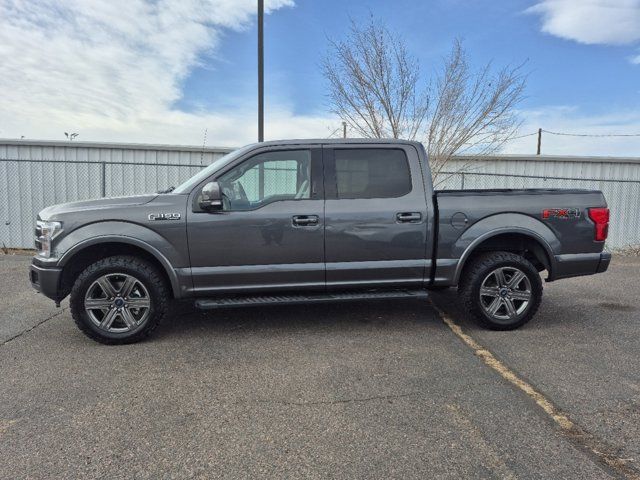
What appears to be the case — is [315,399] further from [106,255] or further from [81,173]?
[81,173]

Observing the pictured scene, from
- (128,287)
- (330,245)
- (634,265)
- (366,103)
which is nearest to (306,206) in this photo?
(330,245)

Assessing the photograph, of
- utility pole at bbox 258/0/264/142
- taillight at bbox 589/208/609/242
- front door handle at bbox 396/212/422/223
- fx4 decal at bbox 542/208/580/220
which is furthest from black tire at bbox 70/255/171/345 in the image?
utility pole at bbox 258/0/264/142

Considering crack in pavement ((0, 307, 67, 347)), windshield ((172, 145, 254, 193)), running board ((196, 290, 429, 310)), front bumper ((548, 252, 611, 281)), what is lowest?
crack in pavement ((0, 307, 67, 347))

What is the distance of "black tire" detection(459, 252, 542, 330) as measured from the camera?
4.64 metres

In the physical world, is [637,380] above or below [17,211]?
below

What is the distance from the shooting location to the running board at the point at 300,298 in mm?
4270

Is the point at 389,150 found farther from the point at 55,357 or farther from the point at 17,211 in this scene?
the point at 17,211

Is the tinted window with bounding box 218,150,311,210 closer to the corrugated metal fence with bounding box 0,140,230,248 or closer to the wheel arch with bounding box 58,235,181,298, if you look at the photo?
the wheel arch with bounding box 58,235,181,298

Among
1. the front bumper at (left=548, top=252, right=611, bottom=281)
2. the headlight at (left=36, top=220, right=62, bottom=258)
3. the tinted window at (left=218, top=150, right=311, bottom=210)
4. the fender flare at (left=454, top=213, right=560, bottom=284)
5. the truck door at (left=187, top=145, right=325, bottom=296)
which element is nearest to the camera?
the headlight at (left=36, top=220, right=62, bottom=258)

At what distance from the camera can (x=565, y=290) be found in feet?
22.2

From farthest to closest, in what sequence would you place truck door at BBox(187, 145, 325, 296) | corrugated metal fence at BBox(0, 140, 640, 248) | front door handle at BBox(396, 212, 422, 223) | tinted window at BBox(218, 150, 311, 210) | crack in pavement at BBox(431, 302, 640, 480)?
corrugated metal fence at BBox(0, 140, 640, 248) < front door handle at BBox(396, 212, 422, 223) < tinted window at BBox(218, 150, 311, 210) < truck door at BBox(187, 145, 325, 296) < crack in pavement at BBox(431, 302, 640, 480)

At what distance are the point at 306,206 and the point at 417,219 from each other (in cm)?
111

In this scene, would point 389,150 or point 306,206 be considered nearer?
point 306,206

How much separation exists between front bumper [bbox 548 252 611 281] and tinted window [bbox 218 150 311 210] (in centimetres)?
269
